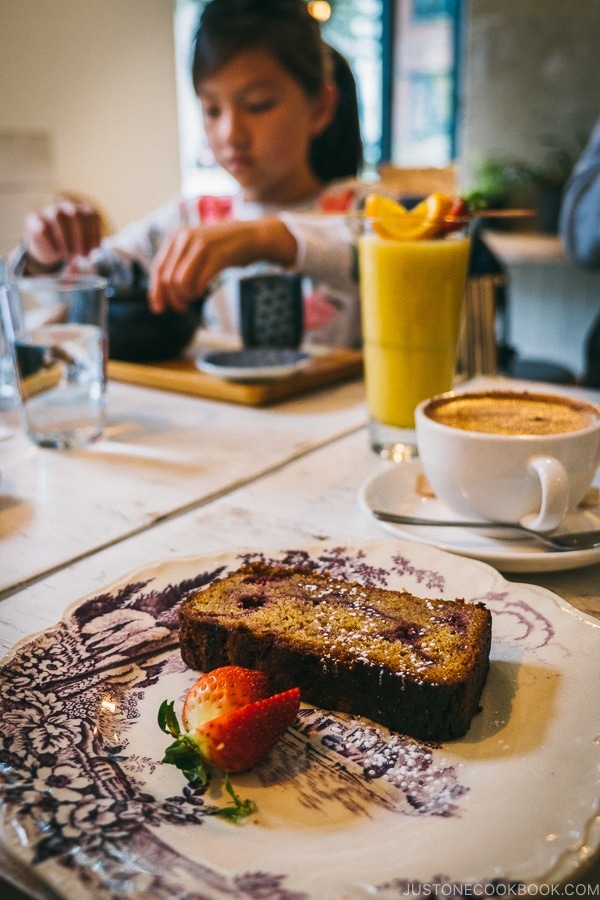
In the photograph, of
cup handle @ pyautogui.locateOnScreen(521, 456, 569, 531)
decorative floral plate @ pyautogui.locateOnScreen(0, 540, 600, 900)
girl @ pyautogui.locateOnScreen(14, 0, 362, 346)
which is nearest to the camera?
decorative floral plate @ pyautogui.locateOnScreen(0, 540, 600, 900)

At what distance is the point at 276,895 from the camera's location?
0.38m

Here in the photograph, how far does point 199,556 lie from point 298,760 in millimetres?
280

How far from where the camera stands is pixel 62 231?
202 centimetres

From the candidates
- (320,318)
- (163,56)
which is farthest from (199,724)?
(163,56)

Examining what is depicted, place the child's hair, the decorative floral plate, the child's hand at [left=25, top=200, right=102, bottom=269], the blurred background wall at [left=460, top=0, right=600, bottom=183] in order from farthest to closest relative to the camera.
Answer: the blurred background wall at [left=460, top=0, right=600, bottom=183], the child's hand at [left=25, top=200, right=102, bottom=269], the child's hair, the decorative floral plate

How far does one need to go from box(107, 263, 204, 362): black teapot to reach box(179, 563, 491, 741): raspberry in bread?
Answer: 0.98m

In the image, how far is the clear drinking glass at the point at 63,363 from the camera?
117 cm

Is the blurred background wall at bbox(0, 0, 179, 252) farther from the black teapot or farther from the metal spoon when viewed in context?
the metal spoon

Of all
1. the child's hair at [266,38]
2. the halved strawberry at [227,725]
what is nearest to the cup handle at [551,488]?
the halved strawberry at [227,725]

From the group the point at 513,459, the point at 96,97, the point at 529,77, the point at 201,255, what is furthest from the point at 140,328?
the point at 529,77

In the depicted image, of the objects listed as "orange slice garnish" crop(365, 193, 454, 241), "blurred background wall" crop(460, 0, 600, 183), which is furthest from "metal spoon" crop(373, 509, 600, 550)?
"blurred background wall" crop(460, 0, 600, 183)

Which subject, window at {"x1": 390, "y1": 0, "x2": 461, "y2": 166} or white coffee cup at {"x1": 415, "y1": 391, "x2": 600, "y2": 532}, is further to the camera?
window at {"x1": 390, "y1": 0, "x2": 461, "y2": 166}

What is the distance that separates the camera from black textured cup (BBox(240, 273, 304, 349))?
1.53 m

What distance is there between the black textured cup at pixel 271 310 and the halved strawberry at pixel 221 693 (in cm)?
108
